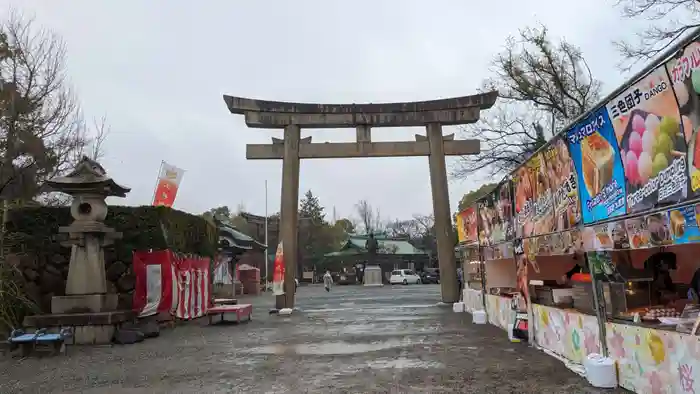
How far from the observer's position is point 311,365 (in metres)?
8.29

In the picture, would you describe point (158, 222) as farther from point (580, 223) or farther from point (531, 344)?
point (580, 223)

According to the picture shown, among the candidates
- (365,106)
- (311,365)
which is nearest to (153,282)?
(311,365)

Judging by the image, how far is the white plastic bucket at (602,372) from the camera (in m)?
6.13

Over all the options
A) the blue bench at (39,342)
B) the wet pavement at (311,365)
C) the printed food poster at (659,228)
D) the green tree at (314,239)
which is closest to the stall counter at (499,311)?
the wet pavement at (311,365)

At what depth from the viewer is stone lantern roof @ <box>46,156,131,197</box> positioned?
1231 cm

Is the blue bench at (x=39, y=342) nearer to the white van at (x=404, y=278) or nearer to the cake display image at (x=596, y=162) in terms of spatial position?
the cake display image at (x=596, y=162)

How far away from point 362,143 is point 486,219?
7.28 m

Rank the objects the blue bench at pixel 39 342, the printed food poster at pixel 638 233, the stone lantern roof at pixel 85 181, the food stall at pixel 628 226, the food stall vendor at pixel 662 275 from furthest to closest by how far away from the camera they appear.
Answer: the stone lantern roof at pixel 85 181 < the blue bench at pixel 39 342 < the food stall vendor at pixel 662 275 < the printed food poster at pixel 638 233 < the food stall at pixel 628 226

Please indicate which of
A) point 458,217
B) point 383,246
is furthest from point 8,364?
point 383,246

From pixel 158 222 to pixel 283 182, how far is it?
202 inches

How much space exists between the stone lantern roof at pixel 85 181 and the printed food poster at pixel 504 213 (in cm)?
894

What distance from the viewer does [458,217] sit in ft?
57.5

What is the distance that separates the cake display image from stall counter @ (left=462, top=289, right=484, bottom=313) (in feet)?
27.6

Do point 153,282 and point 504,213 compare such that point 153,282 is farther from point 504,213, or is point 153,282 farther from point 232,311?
point 504,213
